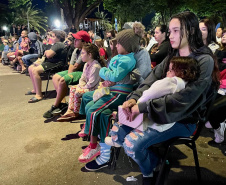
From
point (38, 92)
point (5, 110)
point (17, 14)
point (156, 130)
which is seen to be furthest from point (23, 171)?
point (17, 14)

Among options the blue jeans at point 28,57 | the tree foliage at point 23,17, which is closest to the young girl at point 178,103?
the blue jeans at point 28,57

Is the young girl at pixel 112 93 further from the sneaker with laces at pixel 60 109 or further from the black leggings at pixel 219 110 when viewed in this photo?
the sneaker with laces at pixel 60 109

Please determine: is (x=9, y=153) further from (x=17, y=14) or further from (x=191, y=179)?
(x=17, y=14)

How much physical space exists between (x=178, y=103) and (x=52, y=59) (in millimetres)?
4312

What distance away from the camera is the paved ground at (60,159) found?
7.97ft

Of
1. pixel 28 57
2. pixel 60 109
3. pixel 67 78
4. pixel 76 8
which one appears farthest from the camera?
pixel 76 8

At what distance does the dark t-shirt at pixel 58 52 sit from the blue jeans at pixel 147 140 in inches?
150

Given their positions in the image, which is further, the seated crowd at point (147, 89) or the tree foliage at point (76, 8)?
the tree foliage at point (76, 8)

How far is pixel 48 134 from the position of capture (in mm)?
3574

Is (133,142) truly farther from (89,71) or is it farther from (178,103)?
(89,71)

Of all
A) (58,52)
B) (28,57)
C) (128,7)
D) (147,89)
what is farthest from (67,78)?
(128,7)

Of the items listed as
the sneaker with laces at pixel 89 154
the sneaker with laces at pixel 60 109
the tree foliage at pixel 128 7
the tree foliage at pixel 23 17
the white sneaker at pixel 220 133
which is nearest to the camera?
the sneaker with laces at pixel 89 154

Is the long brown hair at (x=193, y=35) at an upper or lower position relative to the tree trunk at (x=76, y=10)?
lower

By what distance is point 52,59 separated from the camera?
540cm
